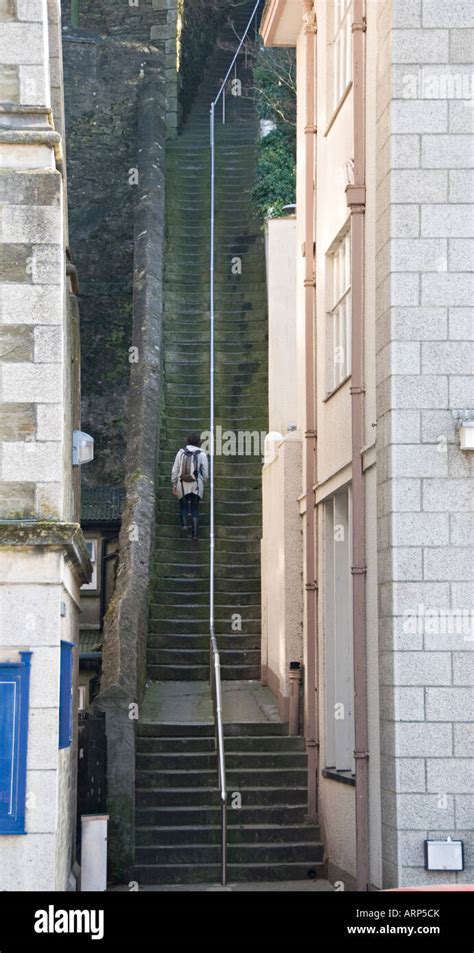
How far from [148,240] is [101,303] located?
9.71ft

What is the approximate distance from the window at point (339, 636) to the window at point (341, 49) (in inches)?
150

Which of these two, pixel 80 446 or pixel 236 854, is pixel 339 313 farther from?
pixel 236 854

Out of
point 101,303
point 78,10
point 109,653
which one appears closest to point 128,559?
point 109,653

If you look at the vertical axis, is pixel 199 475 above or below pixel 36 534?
above

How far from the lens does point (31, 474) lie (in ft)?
33.7

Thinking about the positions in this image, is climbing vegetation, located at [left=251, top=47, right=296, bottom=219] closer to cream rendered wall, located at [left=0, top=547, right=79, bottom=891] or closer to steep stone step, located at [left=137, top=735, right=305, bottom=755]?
steep stone step, located at [left=137, top=735, right=305, bottom=755]

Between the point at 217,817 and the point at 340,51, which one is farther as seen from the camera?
the point at 340,51

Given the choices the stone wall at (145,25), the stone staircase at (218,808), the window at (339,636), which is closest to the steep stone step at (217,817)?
the stone staircase at (218,808)

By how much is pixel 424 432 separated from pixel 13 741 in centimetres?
357

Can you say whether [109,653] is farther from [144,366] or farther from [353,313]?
[144,366]

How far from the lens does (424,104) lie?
11.0m

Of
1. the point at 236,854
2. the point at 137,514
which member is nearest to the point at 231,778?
the point at 236,854

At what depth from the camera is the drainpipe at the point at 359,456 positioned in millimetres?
11617

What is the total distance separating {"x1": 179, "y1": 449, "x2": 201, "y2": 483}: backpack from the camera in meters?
19.4
